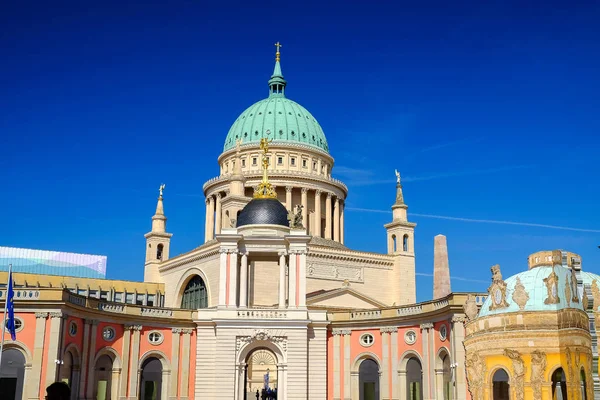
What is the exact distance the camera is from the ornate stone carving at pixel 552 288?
26000 millimetres

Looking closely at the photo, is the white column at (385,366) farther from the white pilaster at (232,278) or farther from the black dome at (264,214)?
the black dome at (264,214)

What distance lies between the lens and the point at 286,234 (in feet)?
203

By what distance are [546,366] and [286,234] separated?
37.5m

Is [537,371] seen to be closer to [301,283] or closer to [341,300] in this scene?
[301,283]

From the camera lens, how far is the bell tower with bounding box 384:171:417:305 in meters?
89.1

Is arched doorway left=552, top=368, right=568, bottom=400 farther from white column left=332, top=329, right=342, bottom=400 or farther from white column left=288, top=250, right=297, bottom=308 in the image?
white column left=288, top=250, right=297, bottom=308

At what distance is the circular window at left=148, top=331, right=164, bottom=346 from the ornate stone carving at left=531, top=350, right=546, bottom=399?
39.9 m

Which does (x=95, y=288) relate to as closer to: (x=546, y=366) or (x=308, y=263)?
(x=308, y=263)

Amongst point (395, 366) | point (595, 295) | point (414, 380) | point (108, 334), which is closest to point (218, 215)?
point (108, 334)

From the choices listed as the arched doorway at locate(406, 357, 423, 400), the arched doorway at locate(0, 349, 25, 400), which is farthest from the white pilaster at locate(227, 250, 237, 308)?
the arched doorway at locate(0, 349, 25, 400)

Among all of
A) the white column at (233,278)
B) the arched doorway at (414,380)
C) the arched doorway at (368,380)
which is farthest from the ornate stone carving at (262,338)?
the arched doorway at (414,380)

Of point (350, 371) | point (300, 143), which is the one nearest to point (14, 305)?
point (350, 371)

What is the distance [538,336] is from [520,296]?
59.2 inches

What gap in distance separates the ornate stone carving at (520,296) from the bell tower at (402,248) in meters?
62.0
